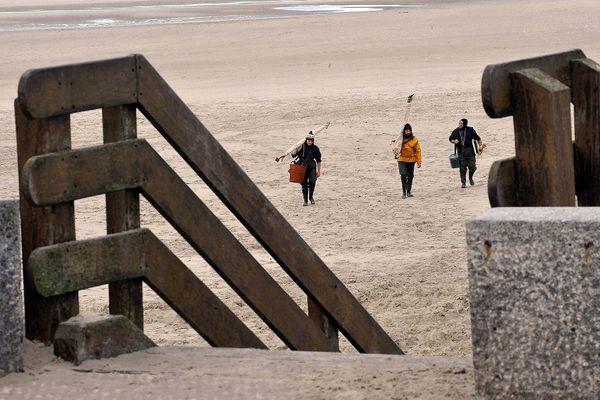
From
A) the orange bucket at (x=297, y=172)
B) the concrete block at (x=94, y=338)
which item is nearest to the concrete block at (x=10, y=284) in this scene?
the concrete block at (x=94, y=338)

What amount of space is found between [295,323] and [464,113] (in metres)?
19.9

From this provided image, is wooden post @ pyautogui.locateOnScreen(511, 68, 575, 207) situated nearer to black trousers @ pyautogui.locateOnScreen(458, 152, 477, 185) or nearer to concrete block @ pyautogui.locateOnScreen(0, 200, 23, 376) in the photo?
→ concrete block @ pyautogui.locateOnScreen(0, 200, 23, 376)

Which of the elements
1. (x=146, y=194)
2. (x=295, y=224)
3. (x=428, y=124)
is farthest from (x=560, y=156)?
(x=428, y=124)

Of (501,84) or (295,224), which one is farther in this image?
(295,224)

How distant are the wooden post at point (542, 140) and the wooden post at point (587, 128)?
0.31 metres

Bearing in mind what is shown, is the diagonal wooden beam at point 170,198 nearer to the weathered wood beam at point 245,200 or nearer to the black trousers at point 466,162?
the weathered wood beam at point 245,200

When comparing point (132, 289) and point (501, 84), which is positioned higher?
point (501, 84)

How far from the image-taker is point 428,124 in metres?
24.6

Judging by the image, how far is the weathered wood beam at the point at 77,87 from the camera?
15.0ft

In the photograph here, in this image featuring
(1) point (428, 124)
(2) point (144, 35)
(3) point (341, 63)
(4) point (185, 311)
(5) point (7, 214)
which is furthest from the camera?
(2) point (144, 35)

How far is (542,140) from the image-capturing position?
174 inches

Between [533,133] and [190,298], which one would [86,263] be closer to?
[190,298]

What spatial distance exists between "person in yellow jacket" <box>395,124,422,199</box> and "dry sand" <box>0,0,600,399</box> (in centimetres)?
26

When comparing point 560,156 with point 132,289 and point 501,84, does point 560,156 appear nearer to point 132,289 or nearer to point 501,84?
point 501,84
